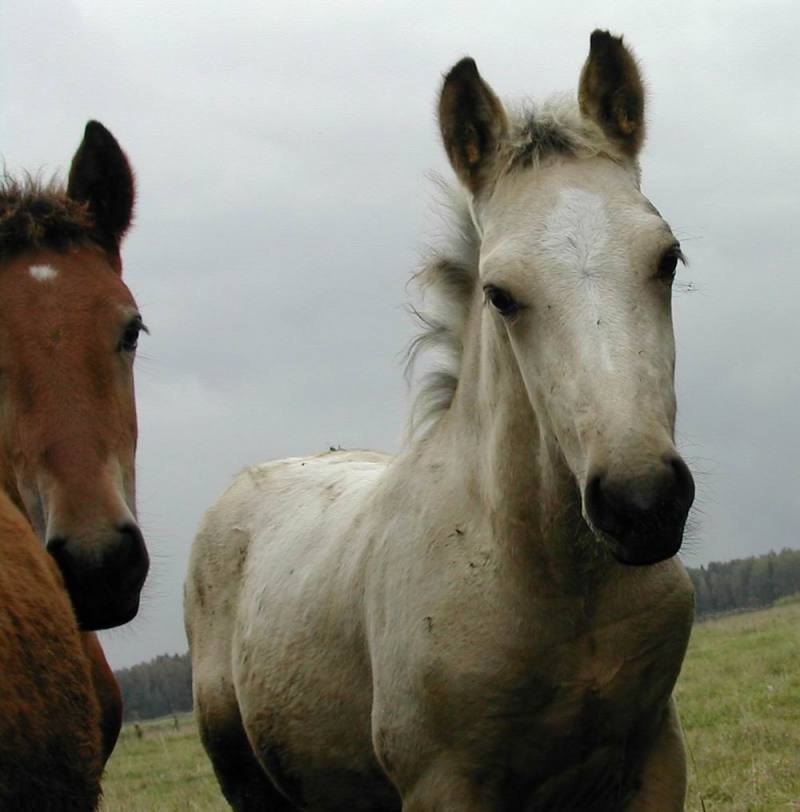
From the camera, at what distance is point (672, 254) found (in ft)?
11.6

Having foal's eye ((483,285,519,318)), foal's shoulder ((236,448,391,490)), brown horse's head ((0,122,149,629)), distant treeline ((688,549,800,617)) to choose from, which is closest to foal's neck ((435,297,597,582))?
foal's eye ((483,285,519,318))

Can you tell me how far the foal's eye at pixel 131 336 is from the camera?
13.7 ft

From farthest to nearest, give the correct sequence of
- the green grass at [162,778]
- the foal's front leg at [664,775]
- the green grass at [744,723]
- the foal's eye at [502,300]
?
the green grass at [162,778], the green grass at [744,723], the foal's front leg at [664,775], the foal's eye at [502,300]

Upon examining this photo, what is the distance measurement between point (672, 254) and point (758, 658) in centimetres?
1181

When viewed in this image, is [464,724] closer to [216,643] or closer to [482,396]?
[482,396]

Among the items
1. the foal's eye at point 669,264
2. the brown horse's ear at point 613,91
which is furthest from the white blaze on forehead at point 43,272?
the foal's eye at point 669,264

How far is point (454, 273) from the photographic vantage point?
175 inches

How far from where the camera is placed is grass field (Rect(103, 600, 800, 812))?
6441mm

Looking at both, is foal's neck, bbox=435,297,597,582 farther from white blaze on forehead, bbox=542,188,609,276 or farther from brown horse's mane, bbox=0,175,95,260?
brown horse's mane, bbox=0,175,95,260

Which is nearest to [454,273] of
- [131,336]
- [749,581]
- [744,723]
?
[131,336]

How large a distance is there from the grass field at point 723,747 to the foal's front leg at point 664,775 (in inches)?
41.8

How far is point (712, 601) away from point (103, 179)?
237 feet

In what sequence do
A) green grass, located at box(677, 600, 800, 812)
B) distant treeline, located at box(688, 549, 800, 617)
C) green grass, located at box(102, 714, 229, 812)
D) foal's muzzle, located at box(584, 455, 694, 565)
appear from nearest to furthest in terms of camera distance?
foal's muzzle, located at box(584, 455, 694, 565) → green grass, located at box(677, 600, 800, 812) → green grass, located at box(102, 714, 229, 812) → distant treeline, located at box(688, 549, 800, 617)

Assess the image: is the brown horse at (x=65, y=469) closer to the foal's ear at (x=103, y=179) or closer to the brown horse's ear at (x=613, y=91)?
the foal's ear at (x=103, y=179)
